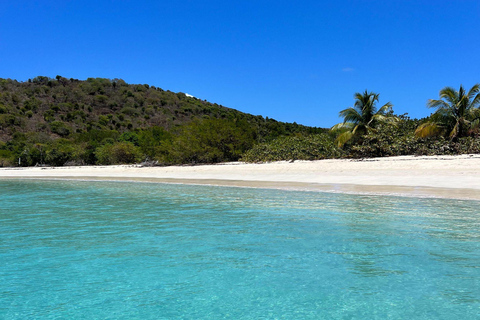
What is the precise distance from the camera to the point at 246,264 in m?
5.69

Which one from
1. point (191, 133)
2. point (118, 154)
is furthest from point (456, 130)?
point (118, 154)

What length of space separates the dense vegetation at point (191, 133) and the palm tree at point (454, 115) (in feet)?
0.18

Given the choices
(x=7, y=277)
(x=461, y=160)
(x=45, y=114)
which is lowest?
(x=7, y=277)

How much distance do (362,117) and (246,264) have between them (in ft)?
81.0

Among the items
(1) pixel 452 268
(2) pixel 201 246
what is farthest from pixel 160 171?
(1) pixel 452 268

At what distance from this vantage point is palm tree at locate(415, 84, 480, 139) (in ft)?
79.3

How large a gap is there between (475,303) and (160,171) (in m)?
27.3

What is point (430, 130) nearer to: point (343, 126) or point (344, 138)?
point (344, 138)

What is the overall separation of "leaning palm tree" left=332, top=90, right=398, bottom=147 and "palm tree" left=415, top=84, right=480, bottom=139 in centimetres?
308

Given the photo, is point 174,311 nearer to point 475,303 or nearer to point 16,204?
point 475,303

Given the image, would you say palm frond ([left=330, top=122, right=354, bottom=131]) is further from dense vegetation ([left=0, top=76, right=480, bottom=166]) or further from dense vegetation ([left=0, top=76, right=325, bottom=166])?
dense vegetation ([left=0, top=76, right=325, bottom=166])

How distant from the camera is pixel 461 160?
1925cm

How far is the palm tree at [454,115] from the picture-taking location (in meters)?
24.2

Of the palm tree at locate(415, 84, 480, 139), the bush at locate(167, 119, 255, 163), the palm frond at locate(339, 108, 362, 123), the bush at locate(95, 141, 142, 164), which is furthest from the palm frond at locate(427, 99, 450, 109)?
the bush at locate(95, 141, 142, 164)
